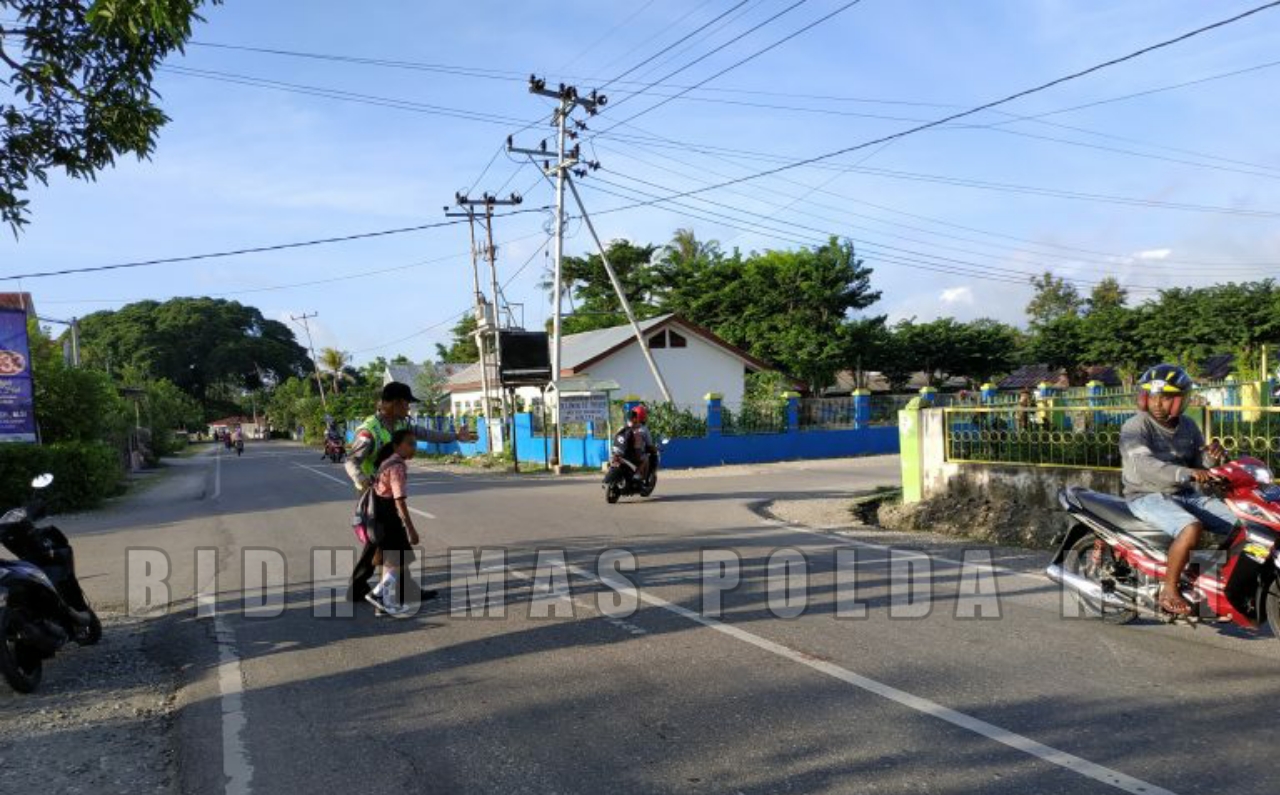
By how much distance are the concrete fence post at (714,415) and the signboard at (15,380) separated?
54.2 feet

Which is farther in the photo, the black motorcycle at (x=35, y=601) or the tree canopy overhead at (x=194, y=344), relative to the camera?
the tree canopy overhead at (x=194, y=344)

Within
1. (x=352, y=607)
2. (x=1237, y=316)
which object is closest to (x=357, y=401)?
(x=1237, y=316)

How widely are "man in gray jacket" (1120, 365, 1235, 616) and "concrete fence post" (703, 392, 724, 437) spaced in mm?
20937

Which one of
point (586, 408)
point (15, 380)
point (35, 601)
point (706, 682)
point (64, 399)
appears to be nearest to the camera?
point (706, 682)

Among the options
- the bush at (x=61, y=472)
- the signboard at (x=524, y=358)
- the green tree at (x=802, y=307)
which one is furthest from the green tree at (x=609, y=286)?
the bush at (x=61, y=472)

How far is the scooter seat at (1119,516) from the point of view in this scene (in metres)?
5.82

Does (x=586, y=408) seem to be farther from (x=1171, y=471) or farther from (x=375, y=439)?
(x=1171, y=471)

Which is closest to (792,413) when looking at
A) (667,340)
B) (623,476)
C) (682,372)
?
(682,372)

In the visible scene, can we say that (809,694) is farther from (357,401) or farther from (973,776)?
(357,401)

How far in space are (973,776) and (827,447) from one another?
2586 cm

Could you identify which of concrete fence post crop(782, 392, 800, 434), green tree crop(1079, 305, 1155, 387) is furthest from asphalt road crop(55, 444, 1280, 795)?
green tree crop(1079, 305, 1155, 387)

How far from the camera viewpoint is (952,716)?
460 cm

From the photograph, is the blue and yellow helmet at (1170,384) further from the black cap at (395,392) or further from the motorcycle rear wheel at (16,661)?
the motorcycle rear wheel at (16,661)

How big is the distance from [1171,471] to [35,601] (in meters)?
7.00
